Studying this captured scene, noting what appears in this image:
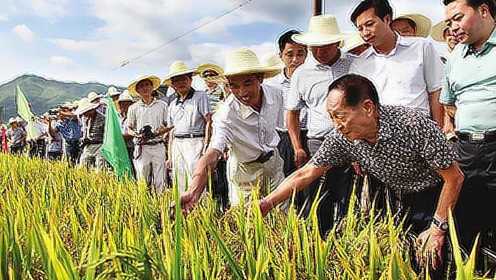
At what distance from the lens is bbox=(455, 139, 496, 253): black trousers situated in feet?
7.23

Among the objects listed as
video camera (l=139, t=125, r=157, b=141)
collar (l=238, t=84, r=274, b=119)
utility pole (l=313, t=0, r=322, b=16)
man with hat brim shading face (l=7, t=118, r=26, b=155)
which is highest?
utility pole (l=313, t=0, r=322, b=16)

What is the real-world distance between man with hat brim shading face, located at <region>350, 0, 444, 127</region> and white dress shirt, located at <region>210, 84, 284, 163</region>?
0.58 metres

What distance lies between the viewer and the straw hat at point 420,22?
3258mm

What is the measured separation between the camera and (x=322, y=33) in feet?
9.54

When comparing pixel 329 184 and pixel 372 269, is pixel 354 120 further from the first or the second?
pixel 329 184

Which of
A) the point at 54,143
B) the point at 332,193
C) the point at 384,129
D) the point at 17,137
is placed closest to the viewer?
the point at 384,129

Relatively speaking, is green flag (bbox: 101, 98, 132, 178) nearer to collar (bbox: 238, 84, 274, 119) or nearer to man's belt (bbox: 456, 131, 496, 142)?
collar (bbox: 238, 84, 274, 119)

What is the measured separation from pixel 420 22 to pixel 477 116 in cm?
116

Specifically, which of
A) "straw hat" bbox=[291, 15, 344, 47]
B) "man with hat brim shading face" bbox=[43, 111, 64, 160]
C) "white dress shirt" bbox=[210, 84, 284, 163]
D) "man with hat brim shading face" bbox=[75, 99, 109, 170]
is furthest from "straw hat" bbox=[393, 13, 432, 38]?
"man with hat brim shading face" bbox=[43, 111, 64, 160]

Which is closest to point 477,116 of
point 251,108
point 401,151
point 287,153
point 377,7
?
point 401,151

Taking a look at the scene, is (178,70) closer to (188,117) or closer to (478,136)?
(188,117)

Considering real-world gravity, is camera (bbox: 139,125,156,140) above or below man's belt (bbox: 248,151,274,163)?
above

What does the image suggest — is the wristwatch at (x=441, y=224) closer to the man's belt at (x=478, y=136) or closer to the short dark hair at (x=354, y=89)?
the short dark hair at (x=354, y=89)

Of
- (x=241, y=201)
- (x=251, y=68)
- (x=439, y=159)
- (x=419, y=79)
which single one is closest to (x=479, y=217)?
(x=439, y=159)
